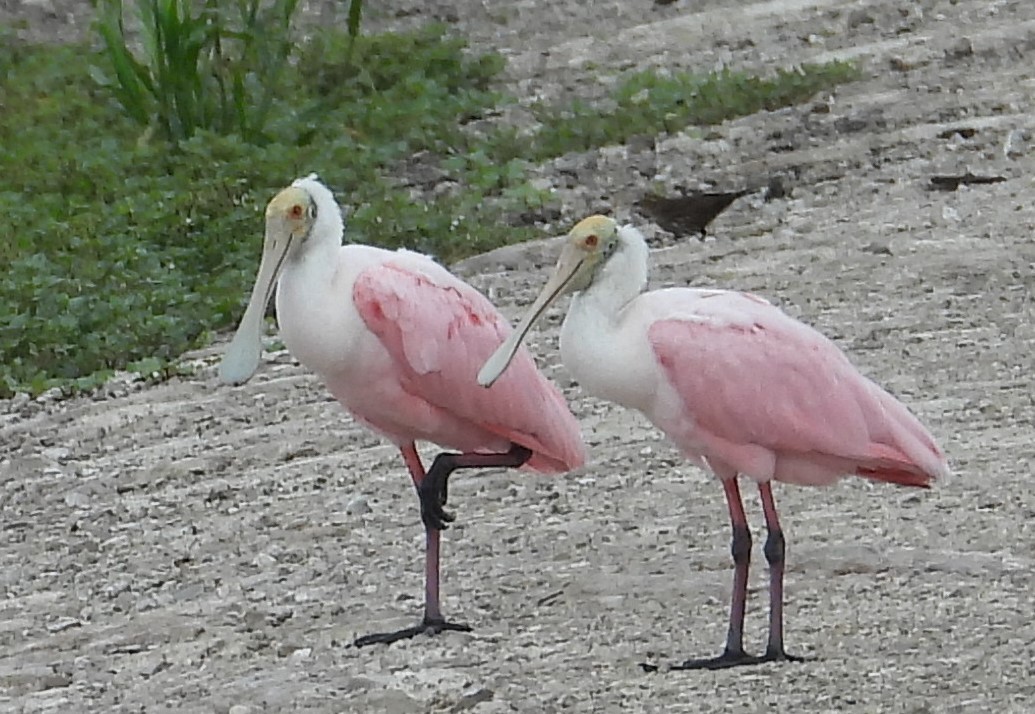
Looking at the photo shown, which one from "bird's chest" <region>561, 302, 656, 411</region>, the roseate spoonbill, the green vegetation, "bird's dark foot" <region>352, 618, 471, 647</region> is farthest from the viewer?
the green vegetation

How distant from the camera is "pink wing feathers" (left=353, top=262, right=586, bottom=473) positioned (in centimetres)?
428

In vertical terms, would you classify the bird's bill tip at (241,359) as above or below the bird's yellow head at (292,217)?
below

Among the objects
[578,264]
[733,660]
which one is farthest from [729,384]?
[733,660]

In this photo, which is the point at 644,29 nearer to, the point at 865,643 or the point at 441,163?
the point at 441,163

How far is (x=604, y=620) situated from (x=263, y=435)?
1.88m

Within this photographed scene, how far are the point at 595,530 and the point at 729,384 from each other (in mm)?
1105

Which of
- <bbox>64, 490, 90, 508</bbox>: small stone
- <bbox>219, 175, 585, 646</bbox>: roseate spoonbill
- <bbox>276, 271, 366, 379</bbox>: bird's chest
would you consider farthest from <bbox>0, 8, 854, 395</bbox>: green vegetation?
<bbox>276, 271, 366, 379</bbox>: bird's chest

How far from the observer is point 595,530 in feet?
16.7

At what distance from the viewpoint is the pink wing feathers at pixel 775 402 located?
406 cm

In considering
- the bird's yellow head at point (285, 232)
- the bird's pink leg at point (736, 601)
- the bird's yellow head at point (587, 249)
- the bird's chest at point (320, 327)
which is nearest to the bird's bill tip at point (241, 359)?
the bird's yellow head at point (285, 232)

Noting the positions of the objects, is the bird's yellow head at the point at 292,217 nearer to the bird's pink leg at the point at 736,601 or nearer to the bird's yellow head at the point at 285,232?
the bird's yellow head at the point at 285,232

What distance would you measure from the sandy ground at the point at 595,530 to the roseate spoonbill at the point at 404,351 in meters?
0.32

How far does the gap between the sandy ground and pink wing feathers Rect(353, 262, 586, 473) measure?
404 millimetres

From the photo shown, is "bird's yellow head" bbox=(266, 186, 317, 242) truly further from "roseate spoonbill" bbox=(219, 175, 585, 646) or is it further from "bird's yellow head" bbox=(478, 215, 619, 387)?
"bird's yellow head" bbox=(478, 215, 619, 387)
